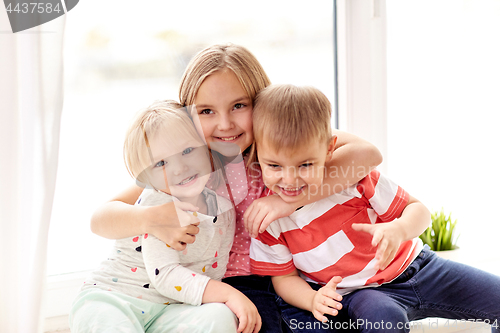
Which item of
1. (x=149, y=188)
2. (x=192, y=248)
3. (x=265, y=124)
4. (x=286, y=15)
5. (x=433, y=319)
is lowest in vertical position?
(x=433, y=319)

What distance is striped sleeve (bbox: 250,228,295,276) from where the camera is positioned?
1056 mm

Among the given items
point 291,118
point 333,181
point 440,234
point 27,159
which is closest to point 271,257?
point 333,181

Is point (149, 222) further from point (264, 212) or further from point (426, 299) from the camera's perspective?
point (426, 299)

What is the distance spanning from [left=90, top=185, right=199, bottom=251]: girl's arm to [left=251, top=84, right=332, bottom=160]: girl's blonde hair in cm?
26

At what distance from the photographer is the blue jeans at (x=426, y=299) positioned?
97 cm

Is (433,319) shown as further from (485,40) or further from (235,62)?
(485,40)

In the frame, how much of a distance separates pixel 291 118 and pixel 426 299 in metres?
0.56

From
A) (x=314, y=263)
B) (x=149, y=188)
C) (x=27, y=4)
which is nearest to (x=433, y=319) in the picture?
(x=314, y=263)

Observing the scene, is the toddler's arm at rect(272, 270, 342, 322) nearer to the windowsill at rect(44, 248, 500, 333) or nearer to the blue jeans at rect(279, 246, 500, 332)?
the blue jeans at rect(279, 246, 500, 332)

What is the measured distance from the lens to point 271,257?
1062 millimetres

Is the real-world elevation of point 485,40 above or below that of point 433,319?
above

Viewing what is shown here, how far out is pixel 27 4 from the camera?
945mm

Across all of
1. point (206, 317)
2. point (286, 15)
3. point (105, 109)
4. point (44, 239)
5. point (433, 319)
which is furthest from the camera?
point (286, 15)

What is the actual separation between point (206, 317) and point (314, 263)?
1.03 ft
